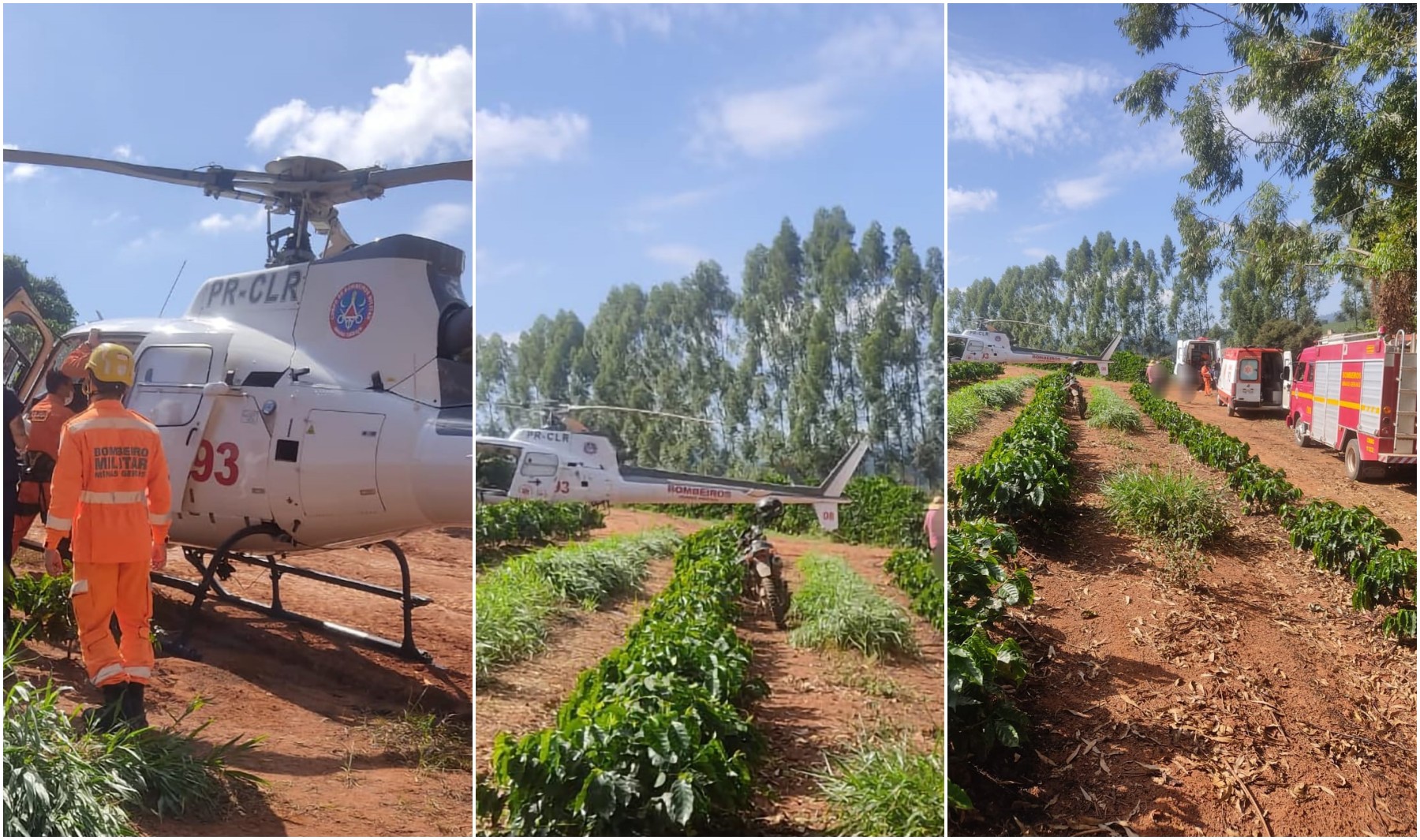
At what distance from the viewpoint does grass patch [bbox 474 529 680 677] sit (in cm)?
309

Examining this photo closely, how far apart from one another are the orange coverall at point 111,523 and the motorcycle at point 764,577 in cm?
197

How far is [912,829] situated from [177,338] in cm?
311

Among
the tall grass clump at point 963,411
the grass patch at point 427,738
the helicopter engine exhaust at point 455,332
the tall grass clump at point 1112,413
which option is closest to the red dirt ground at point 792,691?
the grass patch at point 427,738

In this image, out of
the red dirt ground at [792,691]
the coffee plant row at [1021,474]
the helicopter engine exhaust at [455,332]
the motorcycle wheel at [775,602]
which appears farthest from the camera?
the motorcycle wheel at [775,602]

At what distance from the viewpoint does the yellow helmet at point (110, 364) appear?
9.26 ft

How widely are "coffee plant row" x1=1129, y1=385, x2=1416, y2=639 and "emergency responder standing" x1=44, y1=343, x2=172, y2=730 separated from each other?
3429mm

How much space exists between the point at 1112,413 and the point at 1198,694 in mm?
1000

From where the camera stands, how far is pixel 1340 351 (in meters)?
3.20

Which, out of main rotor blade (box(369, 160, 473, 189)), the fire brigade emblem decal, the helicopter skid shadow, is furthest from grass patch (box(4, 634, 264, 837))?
main rotor blade (box(369, 160, 473, 189))

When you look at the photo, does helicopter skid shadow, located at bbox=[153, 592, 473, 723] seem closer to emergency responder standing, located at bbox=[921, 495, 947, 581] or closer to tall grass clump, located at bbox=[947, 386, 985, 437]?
emergency responder standing, located at bbox=[921, 495, 947, 581]

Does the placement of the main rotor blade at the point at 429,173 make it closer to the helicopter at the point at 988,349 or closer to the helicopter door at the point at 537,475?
the helicopter door at the point at 537,475

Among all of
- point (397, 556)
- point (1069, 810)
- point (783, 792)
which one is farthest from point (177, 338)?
point (1069, 810)

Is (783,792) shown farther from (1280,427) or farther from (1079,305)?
(1280,427)

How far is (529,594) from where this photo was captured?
3.14 m
